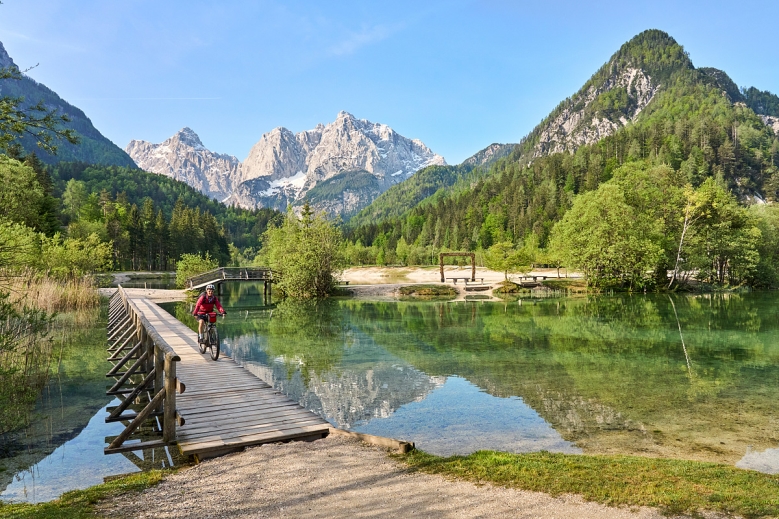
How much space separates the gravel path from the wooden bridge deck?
0.83m

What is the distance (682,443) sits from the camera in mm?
10188

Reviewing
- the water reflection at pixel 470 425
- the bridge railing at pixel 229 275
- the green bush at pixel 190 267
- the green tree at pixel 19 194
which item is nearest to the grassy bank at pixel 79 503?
the water reflection at pixel 470 425

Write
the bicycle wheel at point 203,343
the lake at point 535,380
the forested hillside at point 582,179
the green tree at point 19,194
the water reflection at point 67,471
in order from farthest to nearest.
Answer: the forested hillside at point 582,179 < the green tree at point 19,194 < the bicycle wheel at point 203,343 < the lake at point 535,380 < the water reflection at point 67,471

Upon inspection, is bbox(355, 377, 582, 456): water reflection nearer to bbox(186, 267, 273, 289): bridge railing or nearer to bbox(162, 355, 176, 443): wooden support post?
bbox(162, 355, 176, 443): wooden support post

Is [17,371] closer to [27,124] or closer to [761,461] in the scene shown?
[27,124]

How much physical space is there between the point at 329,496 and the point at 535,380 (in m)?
11.2

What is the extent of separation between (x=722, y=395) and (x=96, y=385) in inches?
760

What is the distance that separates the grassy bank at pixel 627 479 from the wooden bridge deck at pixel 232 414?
9.18 feet

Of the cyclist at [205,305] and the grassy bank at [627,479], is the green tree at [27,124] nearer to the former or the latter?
the grassy bank at [627,479]

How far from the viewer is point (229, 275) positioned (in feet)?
183

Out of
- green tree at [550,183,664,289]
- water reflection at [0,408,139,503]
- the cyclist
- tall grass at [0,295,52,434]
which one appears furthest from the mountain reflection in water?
green tree at [550,183,664,289]

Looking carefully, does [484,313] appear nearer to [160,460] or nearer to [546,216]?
[160,460]

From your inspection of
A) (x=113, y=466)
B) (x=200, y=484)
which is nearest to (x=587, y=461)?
(x=200, y=484)

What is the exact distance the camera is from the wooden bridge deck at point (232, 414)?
30.2ft
